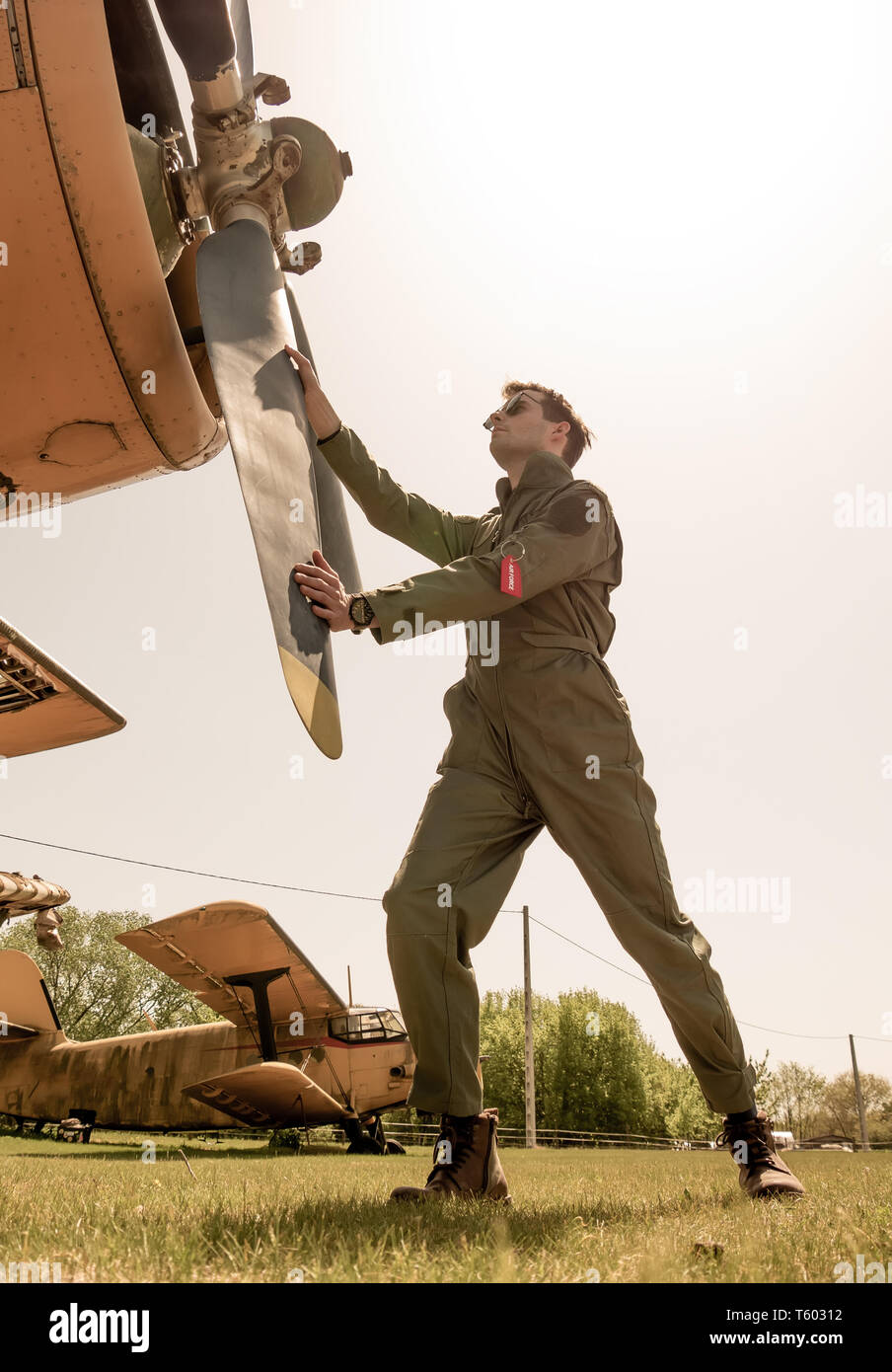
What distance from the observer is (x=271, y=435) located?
2783mm

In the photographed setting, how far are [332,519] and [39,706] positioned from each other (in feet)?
5.36

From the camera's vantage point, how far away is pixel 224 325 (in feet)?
10.2

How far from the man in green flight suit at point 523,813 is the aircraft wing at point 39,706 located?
191 centimetres

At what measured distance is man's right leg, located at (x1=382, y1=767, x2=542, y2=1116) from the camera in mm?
2418

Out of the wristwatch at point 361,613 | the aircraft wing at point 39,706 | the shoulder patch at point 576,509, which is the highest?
the shoulder patch at point 576,509

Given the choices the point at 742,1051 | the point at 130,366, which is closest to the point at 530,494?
the point at 130,366

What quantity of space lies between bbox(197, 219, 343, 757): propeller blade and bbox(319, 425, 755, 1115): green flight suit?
0.88 feet

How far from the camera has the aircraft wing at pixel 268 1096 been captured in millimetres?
9555

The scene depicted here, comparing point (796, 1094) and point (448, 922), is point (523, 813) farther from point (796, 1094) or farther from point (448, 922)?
point (796, 1094)

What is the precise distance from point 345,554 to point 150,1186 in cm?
267

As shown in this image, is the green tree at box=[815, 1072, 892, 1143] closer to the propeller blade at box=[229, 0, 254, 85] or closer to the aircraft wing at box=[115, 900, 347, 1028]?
the aircraft wing at box=[115, 900, 347, 1028]

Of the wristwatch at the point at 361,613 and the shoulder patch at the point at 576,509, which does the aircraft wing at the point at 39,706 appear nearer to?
the wristwatch at the point at 361,613

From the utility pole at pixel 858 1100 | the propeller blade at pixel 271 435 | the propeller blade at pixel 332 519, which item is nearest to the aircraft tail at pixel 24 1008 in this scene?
the propeller blade at pixel 332 519
